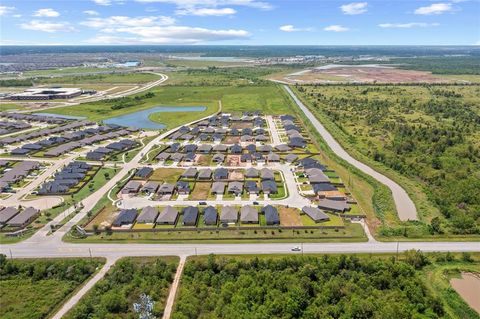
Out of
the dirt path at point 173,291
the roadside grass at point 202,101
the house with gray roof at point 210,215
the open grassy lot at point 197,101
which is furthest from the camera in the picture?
the roadside grass at point 202,101

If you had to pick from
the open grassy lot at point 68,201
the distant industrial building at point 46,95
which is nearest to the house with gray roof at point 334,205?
the open grassy lot at point 68,201

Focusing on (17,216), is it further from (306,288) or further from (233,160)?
(306,288)

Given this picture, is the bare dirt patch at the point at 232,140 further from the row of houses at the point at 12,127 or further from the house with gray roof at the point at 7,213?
the row of houses at the point at 12,127

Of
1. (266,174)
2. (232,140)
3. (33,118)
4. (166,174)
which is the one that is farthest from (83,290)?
(33,118)

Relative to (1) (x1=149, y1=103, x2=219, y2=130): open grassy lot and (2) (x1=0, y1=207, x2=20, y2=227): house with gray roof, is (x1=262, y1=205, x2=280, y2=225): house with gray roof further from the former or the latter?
(1) (x1=149, y1=103, x2=219, y2=130): open grassy lot

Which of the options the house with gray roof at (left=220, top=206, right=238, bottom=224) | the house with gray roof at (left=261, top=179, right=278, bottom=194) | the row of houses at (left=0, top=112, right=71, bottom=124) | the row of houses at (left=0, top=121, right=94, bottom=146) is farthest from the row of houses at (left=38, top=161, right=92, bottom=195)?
the row of houses at (left=0, top=112, right=71, bottom=124)

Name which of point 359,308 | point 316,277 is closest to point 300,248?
point 316,277

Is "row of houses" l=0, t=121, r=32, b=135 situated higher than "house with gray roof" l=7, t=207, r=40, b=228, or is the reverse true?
"row of houses" l=0, t=121, r=32, b=135

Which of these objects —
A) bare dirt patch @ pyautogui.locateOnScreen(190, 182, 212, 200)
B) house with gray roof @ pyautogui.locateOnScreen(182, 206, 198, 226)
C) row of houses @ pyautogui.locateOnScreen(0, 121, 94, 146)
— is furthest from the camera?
row of houses @ pyautogui.locateOnScreen(0, 121, 94, 146)
